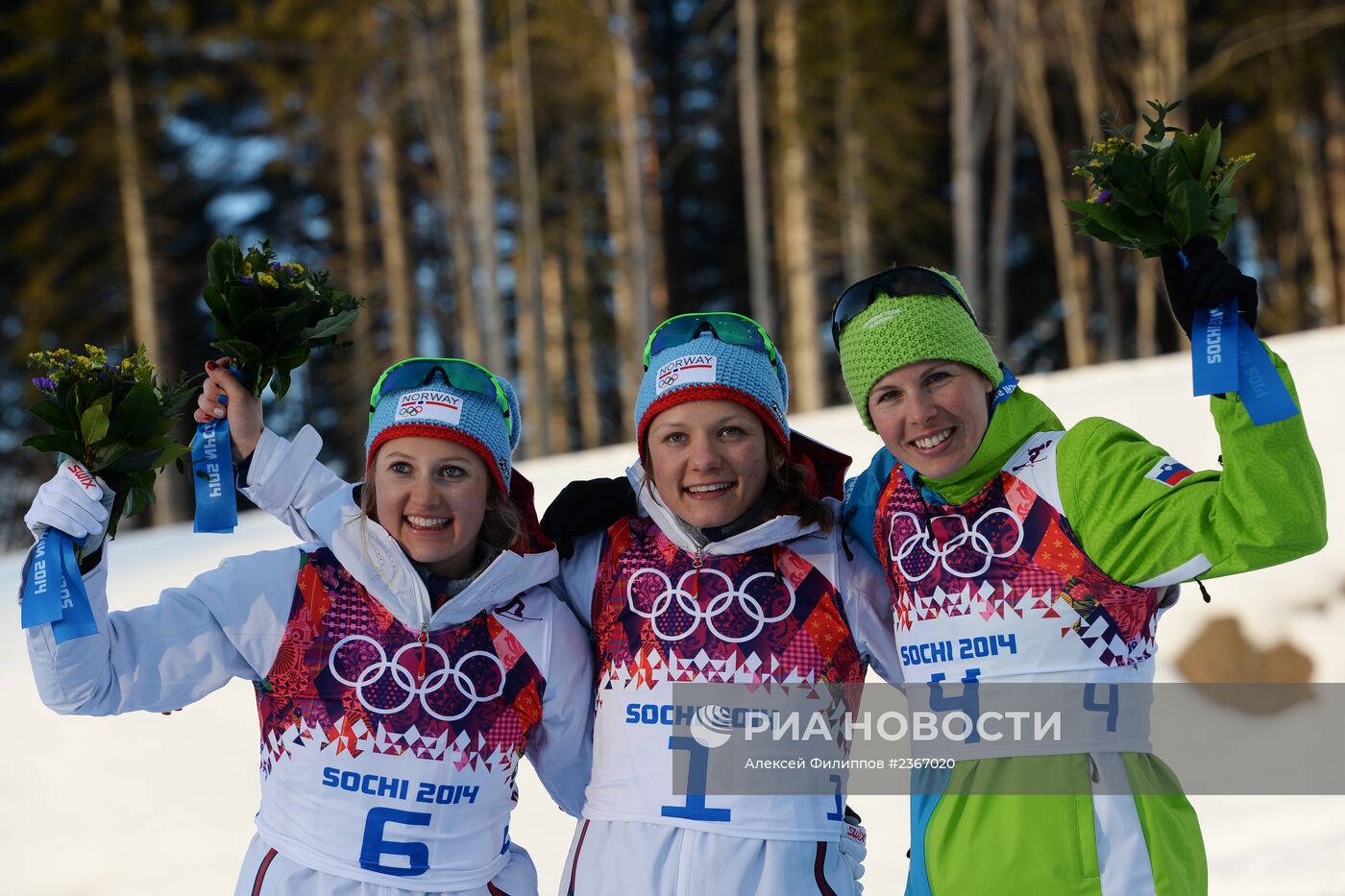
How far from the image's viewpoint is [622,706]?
2834mm

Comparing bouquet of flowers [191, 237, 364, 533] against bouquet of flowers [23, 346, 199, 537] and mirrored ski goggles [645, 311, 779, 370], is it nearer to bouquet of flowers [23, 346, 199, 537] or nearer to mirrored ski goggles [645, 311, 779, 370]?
bouquet of flowers [23, 346, 199, 537]

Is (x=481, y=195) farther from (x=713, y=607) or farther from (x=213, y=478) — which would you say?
(x=713, y=607)

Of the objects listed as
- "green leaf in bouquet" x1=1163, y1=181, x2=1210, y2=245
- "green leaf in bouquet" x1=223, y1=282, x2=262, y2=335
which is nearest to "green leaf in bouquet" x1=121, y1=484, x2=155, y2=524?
"green leaf in bouquet" x1=223, y1=282, x2=262, y2=335

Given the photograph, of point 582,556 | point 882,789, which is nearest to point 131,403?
point 582,556

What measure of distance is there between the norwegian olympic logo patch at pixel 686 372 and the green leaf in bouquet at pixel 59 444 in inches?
52.3

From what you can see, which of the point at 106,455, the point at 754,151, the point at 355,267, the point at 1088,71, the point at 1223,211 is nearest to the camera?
the point at 1223,211

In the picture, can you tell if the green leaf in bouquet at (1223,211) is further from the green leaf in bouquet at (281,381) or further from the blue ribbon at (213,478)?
the blue ribbon at (213,478)

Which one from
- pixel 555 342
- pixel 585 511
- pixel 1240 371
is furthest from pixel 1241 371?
pixel 555 342

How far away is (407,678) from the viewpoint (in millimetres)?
2744

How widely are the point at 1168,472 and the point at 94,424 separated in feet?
7.53

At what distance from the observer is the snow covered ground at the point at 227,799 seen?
4676mm

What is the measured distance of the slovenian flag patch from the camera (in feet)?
7.91

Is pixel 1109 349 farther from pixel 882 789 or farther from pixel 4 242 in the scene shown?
pixel 4 242

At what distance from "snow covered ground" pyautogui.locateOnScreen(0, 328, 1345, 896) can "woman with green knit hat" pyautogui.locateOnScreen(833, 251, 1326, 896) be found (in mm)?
2322
